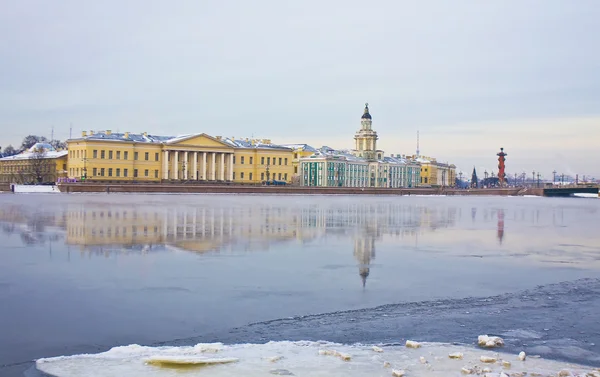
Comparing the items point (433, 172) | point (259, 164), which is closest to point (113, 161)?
point (259, 164)

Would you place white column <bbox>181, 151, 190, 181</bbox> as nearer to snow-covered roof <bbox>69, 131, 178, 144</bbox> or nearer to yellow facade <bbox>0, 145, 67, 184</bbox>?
snow-covered roof <bbox>69, 131, 178, 144</bbox>

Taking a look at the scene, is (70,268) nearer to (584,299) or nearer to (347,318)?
(347,318)

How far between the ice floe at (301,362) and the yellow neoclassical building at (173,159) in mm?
87940

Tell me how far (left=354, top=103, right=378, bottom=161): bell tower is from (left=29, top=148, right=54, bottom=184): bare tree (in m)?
60.7

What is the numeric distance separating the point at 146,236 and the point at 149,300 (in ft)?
31.3

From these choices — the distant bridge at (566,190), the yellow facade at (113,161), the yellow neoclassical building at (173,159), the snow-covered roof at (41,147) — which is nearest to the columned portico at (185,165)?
the yellow neoclassical building at (173,159)

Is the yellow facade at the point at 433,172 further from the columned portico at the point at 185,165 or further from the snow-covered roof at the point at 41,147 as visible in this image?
the snow-covered roof at the point at 41,147

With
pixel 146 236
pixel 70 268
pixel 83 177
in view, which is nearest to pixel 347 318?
pixel 70 268

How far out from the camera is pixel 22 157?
119 meters

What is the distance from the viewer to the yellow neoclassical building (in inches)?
3819

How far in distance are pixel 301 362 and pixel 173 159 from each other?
100191mm

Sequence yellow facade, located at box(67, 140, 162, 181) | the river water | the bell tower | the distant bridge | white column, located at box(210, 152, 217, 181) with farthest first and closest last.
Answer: the bell tower → the distant bridge → white column, located at box(210, 152, 217, 181) → yellow facade, located at box(67, 140, 162, 181) → the river water

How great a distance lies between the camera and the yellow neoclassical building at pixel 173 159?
318 feet

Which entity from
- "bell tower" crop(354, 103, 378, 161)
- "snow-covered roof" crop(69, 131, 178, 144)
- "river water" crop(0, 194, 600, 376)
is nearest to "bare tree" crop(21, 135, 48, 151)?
"snow-covered roof" crop(69, 131, 178, 144)
